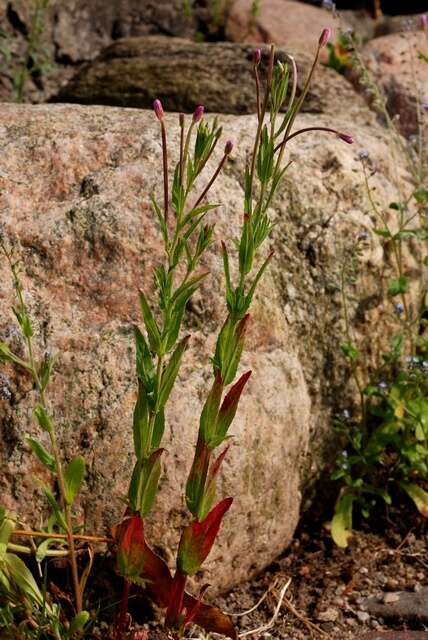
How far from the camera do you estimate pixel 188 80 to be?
4.30 metres

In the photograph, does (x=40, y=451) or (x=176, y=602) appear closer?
(x=40, y=451)

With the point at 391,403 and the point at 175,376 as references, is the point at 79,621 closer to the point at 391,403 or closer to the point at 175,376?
the point at 175,376

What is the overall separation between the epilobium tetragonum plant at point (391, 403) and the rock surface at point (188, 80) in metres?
0.83

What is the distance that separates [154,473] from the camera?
2201 millimetres

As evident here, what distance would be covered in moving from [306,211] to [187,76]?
1.42m

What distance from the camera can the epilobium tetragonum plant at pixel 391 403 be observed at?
310cm

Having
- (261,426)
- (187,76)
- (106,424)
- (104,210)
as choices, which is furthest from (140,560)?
(187,76)

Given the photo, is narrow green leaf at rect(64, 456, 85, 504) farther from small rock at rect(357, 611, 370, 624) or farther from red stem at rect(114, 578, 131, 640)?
small rock at rect(357, 611, 370, 624)

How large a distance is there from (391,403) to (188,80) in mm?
1972

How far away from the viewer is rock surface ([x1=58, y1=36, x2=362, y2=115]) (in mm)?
4199

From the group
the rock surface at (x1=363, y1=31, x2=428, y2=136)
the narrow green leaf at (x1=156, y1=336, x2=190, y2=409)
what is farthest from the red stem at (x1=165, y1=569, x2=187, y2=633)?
the rock surface at (x1=363, y1=31, x2=428, y2=136)

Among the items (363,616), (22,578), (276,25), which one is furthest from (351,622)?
(276,25)

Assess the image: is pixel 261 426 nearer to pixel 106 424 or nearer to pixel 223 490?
pixel 223 490

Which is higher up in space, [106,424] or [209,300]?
[209,300]
